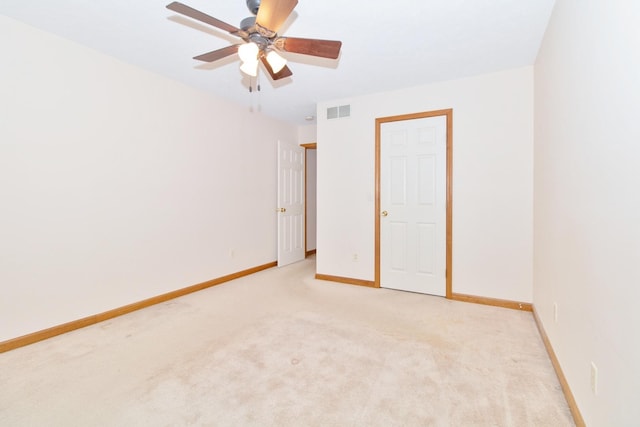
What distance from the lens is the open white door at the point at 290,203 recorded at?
4930 millimetres

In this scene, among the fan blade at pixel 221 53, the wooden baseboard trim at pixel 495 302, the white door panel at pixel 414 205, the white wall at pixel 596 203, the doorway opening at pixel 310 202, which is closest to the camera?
the white wall at pixel 596 203

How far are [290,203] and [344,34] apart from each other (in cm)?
308

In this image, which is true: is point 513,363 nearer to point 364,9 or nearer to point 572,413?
point 572,413

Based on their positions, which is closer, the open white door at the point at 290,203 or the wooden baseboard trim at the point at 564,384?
the wooden baseboard trim at the point at 564,384

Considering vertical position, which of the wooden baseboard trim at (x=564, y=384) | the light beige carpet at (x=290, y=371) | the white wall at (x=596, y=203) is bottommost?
the light beige carpet at (x=290, y=371)

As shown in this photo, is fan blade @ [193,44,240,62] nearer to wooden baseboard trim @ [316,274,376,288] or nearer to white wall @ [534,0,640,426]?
white wall @ [534,0,640,426]

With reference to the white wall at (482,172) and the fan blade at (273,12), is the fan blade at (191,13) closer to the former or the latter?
the fan blade at (273,12)

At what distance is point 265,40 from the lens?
195cm

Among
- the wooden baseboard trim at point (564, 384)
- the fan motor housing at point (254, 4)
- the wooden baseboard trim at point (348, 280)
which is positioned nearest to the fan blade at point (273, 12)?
the fan motor housing at point (254, 4)

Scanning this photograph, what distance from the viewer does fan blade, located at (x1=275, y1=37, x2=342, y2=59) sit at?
1903 mm

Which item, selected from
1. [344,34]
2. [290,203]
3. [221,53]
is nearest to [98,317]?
[221,53]

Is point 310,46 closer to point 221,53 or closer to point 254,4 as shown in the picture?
point 254,4

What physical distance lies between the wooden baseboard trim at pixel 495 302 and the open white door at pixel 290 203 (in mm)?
2667

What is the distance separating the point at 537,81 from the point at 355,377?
2.97 meters
